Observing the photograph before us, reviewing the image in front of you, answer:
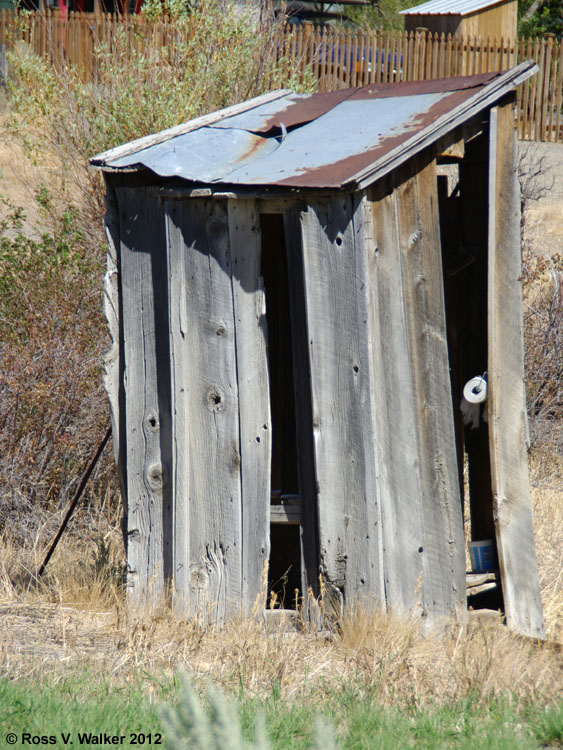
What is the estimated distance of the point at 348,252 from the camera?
3475 mm

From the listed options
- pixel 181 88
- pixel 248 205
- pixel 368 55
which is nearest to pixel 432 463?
pixel 248 205

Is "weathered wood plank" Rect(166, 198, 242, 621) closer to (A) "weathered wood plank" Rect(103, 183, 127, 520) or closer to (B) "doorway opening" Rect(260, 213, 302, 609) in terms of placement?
(A) "weathered wood plank" Rect(103, 183, 127, 520)

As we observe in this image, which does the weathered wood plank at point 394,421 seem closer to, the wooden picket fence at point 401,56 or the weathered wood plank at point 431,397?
the weathered wood plank at point 431,397

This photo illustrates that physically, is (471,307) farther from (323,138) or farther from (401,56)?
(401,56)

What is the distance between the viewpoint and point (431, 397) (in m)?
3.73

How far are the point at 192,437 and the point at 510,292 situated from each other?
166cm

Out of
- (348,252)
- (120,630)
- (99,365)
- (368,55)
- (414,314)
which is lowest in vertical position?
(120,630)

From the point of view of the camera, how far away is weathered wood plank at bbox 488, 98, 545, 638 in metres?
3.82

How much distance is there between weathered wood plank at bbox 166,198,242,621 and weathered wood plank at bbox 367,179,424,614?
66 cm

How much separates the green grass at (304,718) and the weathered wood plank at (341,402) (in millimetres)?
545

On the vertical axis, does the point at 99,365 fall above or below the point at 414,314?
below

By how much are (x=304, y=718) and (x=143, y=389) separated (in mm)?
1700

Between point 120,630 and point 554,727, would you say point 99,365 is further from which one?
point 554,727

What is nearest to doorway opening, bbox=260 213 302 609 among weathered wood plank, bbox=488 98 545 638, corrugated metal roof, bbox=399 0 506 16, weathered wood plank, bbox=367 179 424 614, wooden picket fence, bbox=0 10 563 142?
weathered wood plank, bbox=367 179 424 614
